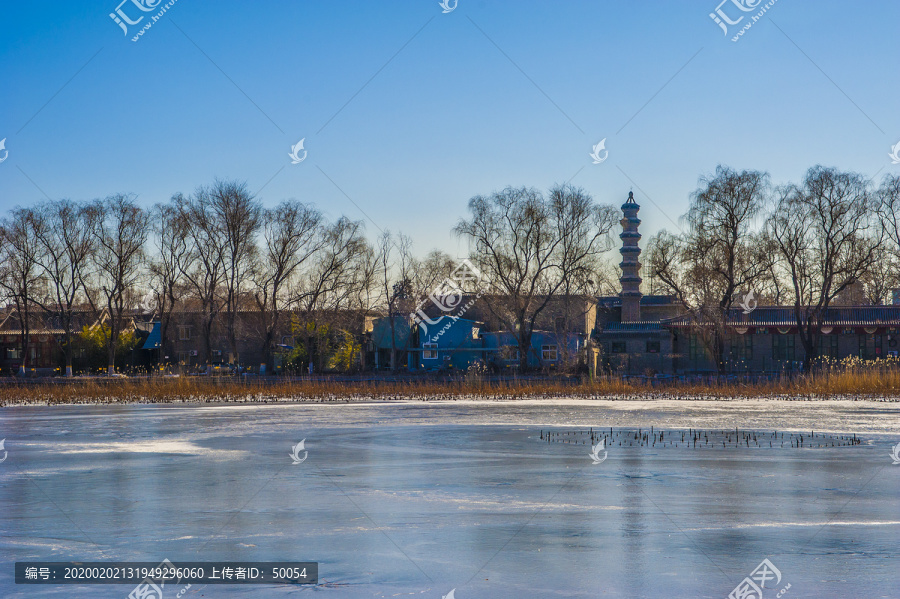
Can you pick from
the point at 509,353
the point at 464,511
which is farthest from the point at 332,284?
the point at 464,511

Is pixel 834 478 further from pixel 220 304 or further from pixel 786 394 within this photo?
pixel 220 304

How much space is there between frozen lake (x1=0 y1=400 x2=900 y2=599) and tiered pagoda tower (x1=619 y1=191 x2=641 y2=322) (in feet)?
164

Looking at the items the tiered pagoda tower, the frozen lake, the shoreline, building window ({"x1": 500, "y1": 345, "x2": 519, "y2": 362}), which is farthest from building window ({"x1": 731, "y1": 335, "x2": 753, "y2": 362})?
the frozen lake

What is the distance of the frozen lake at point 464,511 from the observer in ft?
23.8

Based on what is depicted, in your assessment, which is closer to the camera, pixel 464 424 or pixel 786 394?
pixel 464 424

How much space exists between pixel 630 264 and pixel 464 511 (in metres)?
61.3

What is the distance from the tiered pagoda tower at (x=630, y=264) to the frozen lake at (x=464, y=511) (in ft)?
164

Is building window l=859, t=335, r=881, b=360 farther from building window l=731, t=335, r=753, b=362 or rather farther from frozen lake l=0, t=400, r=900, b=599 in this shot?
frozen lake l=0, t=400, r=900, b=599

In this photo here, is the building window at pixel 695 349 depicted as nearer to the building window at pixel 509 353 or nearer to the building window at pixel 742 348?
the building window at pixel 742 348

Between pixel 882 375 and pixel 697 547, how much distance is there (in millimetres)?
27611

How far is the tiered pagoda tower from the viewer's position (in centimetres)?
6831

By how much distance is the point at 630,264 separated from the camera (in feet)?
227

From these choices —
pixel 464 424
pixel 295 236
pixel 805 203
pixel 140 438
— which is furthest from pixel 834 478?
pixel 295 236

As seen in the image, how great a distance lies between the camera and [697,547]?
8.22 m
